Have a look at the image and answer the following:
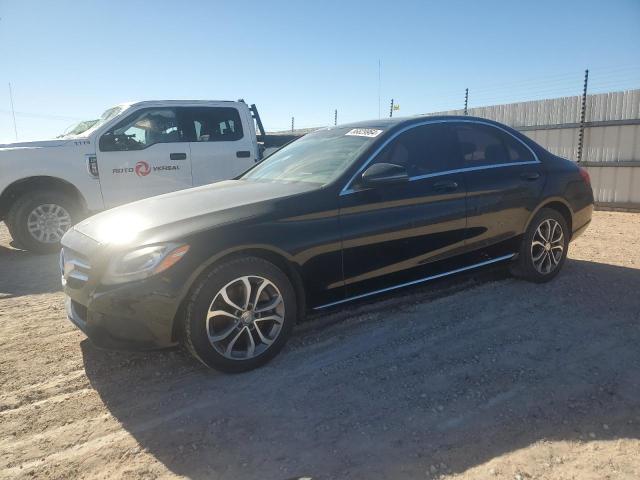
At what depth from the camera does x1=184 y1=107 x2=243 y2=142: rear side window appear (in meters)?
7.44

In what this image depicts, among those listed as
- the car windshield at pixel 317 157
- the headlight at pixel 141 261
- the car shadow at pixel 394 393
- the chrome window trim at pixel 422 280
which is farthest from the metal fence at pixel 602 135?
the headlight at pixel 141 261

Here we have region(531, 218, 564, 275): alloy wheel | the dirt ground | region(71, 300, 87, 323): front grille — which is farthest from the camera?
region(531, 218, 564, 275): alloy wheel

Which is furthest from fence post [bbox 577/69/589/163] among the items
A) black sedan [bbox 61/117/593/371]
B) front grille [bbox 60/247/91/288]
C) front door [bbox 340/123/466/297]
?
front grille [bbox 60/247/91/288]

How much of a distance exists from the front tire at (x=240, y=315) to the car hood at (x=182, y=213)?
312 millimetres

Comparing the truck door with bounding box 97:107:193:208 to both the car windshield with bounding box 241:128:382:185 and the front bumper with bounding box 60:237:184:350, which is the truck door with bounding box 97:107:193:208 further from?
the front bumper with bounding box 60:237:184:350

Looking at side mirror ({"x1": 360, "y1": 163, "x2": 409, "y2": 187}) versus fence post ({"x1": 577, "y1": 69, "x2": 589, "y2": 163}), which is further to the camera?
fence post ({"x1": 577, "y1": 69, "x2": 589, "y2": 163})

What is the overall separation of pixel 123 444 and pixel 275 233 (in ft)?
4.79

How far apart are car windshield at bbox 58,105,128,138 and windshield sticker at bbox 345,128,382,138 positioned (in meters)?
4.50

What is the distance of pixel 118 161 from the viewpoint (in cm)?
694

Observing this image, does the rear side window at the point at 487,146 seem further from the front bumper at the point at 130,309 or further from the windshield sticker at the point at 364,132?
the front bumper at the point at 130,309

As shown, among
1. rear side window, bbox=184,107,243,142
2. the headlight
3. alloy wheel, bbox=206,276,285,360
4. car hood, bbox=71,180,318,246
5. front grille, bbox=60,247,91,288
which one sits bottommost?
alloy wheel, bbox=206,276,285,360

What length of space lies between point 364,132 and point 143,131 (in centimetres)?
442

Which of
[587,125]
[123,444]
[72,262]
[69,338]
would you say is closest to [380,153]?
[72,262]

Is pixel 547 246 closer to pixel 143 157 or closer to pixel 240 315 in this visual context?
pixel 240 315
